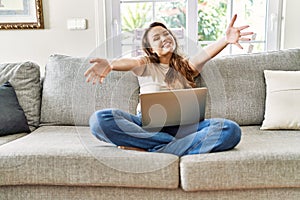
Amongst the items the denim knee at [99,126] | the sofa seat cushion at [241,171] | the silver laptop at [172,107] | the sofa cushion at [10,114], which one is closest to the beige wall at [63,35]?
the sofa cushion at [10,114]

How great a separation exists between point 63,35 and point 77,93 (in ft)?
2.98

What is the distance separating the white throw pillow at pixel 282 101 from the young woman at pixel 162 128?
380 mm

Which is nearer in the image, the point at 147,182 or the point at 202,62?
the point at 147,182

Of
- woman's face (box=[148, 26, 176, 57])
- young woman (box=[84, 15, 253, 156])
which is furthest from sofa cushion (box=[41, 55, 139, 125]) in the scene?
woman's face (box=[148, 26, 176, 57])

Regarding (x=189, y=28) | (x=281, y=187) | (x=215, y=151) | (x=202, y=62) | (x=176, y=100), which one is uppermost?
(x=189, y=28)

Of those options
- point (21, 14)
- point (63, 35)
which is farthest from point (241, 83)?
point (21, 14)

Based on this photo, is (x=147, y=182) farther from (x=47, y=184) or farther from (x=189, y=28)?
(x=189, y=28)

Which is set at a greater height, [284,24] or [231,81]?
[284,24]

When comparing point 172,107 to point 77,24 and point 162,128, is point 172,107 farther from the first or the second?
point 77,24

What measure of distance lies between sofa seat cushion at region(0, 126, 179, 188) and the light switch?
1458 millimetres

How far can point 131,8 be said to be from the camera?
3.03 metres

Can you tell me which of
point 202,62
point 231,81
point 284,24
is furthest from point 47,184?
point 284,24

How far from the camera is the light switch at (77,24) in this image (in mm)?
2971

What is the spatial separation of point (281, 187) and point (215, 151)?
33cm
